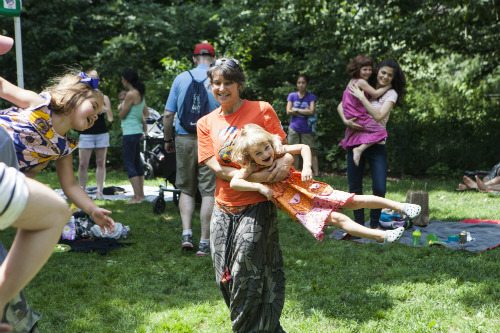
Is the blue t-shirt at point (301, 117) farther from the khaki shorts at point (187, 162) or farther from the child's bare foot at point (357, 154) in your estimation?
the khaki shorts at point (187, 162)

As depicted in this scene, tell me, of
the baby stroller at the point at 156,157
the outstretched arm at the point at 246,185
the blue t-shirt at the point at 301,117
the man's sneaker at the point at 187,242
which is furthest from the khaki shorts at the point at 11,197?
the blue t-shirt at the point at 301,117

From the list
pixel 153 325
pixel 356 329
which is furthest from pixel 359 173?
pixel 153 325

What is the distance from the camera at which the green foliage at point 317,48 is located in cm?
1241

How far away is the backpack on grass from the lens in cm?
601

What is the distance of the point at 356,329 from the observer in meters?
4.04

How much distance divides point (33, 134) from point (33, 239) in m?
1.25

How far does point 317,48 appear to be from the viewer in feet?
46.5

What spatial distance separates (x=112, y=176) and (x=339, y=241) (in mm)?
7118

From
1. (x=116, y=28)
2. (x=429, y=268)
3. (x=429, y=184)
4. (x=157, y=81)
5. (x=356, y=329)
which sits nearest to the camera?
(x=356, y=329)

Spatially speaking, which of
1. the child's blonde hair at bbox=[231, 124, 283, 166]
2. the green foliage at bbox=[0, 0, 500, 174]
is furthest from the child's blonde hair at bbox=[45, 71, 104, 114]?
the green foliage at bbox=[0, 0, 500, 174]

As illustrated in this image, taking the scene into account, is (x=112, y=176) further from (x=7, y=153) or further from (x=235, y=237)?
(x=7, y=153)

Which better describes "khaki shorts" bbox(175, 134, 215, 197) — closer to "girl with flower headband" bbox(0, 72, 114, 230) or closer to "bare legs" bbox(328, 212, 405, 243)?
"bare legs" bbox(328, 212, 405, 243)

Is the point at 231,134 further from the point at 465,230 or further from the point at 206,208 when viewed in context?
the point at 465,230

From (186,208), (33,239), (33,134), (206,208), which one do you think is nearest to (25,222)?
(33,239)
